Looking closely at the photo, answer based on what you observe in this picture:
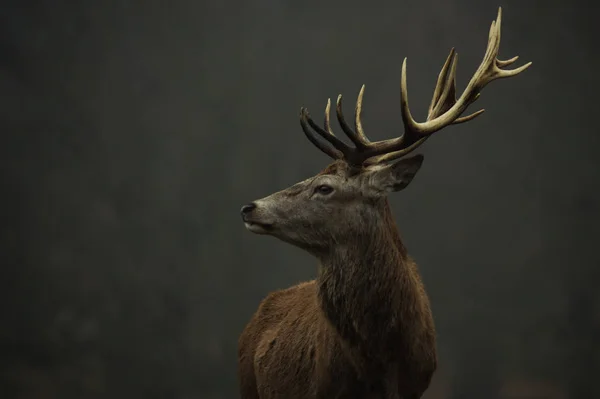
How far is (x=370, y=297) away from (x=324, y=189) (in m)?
0.63

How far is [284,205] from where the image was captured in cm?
430

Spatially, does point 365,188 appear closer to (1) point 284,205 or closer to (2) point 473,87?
(1) point 284,205

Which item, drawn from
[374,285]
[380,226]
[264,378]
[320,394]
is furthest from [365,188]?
[264,378]

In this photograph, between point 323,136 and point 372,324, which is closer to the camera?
point 372,324

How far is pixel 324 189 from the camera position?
4316 mm

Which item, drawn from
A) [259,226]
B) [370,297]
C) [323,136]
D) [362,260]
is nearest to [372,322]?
[370,297]

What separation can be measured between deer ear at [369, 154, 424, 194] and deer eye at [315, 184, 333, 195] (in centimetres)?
22

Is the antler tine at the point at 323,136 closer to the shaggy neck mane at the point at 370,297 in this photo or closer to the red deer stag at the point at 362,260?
the red deer stag at the point at 362,260

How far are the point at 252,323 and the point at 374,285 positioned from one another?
178 centimetres

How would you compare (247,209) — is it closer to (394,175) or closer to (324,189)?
(324,189)

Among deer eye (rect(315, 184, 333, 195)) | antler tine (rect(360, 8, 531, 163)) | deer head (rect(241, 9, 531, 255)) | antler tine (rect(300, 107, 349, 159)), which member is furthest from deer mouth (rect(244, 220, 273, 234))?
antler tine (rect(360, 8, 531, 163))

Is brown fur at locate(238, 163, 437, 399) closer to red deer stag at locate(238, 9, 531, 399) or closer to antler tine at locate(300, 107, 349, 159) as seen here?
red deer stag at locate(238, 9, 531, 399)

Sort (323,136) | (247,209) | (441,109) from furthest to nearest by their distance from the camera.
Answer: (441,109) < (323,136) < (247,209)

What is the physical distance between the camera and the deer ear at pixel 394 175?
4.25 meters
